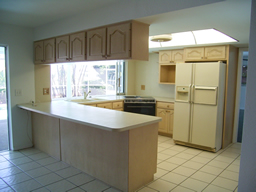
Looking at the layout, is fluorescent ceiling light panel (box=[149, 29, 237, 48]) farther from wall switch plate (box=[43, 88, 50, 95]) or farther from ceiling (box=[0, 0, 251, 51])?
wall switch plate (box=[43, 88, 50, 95])

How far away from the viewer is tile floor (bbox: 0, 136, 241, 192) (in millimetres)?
2672

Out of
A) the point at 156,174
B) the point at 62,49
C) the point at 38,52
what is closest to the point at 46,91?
the point at 38,52

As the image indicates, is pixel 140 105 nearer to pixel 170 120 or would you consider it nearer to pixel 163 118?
pixel 163 118

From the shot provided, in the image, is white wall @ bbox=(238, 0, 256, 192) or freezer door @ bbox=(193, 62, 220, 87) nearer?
white wall @ bbox=(238, 0, 256, 192)

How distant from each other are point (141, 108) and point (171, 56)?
1.42m

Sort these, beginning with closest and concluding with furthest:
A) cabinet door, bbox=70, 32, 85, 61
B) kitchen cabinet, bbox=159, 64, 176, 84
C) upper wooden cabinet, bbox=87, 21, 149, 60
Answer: upper wooden cabinet, bbox=87, 21, 149, 60 < cabinet door, bbox=70, 32, 85, 61 < kitchen cabinet, bbox=159, 64, 176, 84

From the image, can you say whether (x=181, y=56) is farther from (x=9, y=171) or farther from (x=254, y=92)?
(x=9, y=171)

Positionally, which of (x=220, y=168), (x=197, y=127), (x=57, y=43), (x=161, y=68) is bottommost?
(x=220, y=168)

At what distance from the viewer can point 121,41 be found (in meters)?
2.73

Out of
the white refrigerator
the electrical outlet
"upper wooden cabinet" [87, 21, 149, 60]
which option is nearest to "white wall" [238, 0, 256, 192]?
"upper wooden cabinet" [87, 21, 149, 60]

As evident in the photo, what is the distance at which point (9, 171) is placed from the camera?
10.1 feet

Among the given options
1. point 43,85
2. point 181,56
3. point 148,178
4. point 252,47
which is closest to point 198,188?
point 148,178

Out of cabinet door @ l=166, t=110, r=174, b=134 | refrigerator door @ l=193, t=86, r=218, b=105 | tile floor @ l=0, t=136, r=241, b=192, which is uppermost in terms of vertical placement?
refrigerator door @ l=193, t=86, r=218, b=105

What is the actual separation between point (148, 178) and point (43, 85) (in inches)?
112
